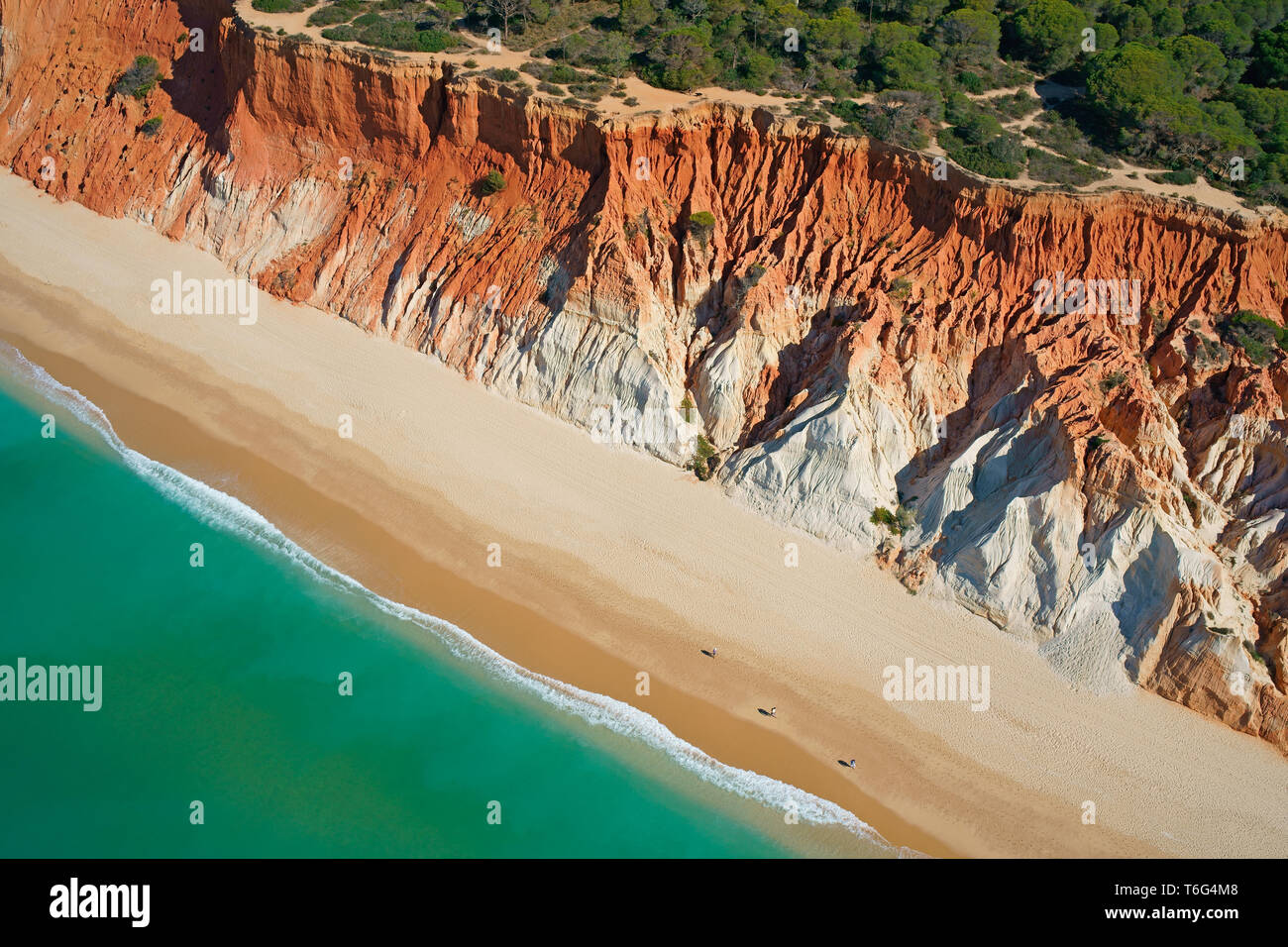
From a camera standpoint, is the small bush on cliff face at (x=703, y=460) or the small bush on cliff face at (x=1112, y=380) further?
the small bush on cliff face at (x=703, y=460)

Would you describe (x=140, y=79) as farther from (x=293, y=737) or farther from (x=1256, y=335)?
(x=1256, y=335)

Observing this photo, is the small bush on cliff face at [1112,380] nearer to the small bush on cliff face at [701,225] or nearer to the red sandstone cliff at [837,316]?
the red sandstone cliff at [837,316]

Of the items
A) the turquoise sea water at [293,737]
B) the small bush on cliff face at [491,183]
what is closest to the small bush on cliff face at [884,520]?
the turquoise sea water at [293,737]

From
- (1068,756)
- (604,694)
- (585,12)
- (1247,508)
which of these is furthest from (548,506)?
(585,12)

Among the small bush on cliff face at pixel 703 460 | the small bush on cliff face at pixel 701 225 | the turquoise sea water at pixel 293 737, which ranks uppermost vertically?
the small bush on cliff face at pixel 701 225

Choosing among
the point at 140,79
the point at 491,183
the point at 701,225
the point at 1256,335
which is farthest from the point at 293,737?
the point at 140,79

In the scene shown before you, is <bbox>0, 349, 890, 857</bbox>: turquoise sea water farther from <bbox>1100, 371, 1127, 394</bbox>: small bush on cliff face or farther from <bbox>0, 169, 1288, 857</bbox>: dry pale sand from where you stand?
<bbox>1100, 371, 1127, 394</bbox>: small bush on cliff face
